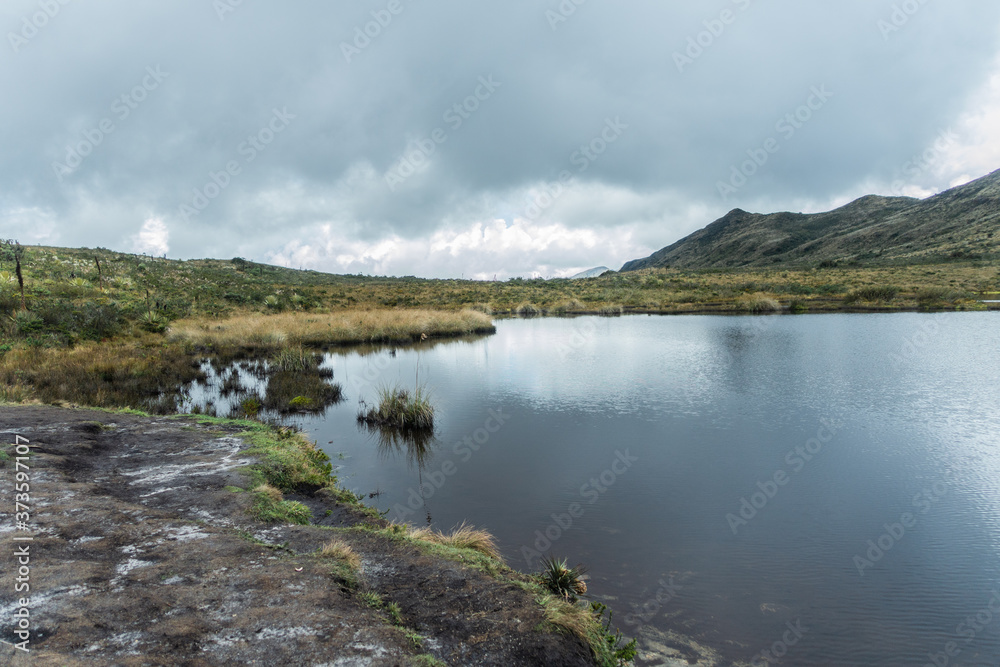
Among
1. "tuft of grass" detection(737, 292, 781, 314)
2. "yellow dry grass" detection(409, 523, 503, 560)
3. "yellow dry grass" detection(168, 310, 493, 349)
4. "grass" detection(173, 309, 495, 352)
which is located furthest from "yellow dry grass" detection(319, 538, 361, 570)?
"tuft of grass" detection(737, 292, 781, 314)

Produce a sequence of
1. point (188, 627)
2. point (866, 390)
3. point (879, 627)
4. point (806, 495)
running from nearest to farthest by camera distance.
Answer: point (188, 627), point (879, 627), point (806, 495), point (866, 390)

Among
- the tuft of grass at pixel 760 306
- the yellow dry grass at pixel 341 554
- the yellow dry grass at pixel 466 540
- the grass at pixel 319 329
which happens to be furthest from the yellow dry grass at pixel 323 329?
the tuft of grass at pixel 760 306

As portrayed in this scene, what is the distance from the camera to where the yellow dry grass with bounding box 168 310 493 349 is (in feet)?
86.6

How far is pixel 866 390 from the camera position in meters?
14.4

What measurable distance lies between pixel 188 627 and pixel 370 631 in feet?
4.84

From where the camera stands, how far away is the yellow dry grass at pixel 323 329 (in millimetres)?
26391

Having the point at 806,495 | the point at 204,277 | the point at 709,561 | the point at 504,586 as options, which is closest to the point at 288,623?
the point at 504,586

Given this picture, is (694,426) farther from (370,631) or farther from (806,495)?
(370,631)

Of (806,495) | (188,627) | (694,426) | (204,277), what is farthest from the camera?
(204,277)

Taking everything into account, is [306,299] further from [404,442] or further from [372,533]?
[372,533]

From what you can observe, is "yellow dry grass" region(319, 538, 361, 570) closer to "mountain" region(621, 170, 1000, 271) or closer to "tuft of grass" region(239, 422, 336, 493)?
"tuft of grass" region(239, 422, 336, 493)

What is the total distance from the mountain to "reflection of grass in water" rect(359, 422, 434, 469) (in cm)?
8591

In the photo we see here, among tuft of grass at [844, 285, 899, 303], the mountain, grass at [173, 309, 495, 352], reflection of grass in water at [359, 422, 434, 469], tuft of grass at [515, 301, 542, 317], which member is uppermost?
the mountain

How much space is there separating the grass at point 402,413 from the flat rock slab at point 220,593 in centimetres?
582
